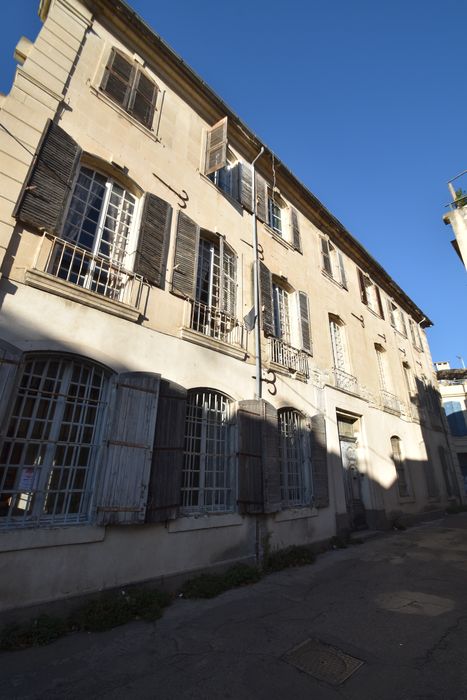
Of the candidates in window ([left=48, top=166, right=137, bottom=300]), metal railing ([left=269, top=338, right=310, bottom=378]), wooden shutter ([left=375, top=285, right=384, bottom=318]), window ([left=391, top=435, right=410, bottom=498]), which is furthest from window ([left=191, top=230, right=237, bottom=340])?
wooden shutter ([left=375, top=285, right=384, bottom=318])

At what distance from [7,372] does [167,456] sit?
2.33 metres

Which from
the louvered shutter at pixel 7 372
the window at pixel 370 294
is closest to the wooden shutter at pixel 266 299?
the louvered shutter at pixel 7 372

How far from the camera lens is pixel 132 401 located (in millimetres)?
4738

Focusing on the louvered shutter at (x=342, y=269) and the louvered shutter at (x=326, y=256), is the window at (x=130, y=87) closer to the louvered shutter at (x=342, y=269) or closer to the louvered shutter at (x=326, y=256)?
the louvered shutter at (x=326, y=256)

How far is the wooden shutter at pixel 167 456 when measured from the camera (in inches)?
184

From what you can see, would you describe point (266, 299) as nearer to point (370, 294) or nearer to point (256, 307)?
point (256, 307)

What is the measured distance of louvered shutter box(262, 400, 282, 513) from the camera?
621cm

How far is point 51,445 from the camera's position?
4180 mm

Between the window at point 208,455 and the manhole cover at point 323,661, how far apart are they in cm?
258

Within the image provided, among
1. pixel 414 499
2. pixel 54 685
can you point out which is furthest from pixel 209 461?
pixel 414 499

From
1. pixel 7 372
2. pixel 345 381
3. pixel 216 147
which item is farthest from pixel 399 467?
pixel 7 372

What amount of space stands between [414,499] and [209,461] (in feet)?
30.9

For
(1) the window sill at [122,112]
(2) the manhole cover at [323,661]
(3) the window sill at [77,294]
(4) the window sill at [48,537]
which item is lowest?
(2) the manhole cover at [323,661]

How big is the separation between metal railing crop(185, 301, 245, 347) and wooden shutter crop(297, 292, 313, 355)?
93.0 inches
